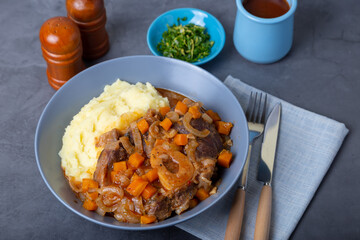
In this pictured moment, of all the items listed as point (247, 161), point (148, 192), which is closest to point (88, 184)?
point (148, 192)

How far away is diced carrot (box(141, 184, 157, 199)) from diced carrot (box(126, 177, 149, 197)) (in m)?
0.04

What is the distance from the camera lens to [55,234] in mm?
4887

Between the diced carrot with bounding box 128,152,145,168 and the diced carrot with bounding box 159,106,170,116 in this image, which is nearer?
the diced carrot with bounding box 128,152,145,168

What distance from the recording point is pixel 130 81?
567 centimetres

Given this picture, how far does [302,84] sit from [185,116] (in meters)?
2.22

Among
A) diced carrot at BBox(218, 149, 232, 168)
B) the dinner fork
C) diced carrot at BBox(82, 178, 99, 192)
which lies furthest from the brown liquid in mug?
diced carrot at BBox(82, 178, 99, 192)

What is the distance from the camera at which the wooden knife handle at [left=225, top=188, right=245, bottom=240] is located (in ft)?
14.6

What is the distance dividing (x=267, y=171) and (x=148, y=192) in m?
1.57

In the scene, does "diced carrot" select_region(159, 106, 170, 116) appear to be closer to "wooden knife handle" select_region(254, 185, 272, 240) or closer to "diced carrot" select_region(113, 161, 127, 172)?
"diced carrot" select_region(113, 161, 127, 172)

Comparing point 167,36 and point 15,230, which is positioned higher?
point 167,36

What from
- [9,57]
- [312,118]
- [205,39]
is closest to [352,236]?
[312,118]

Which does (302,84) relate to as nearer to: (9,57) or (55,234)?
(55,234)

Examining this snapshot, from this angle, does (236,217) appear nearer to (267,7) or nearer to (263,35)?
(263,35)

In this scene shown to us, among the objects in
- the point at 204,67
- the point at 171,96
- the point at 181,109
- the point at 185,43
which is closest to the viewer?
the point at 181,109
